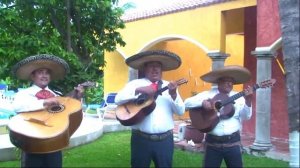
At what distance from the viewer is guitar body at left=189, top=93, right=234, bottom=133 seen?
455 centimetres

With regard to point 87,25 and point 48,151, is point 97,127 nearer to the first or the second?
point 87,25

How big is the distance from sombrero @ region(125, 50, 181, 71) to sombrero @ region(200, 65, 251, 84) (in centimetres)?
39

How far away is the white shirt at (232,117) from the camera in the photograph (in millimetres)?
4613

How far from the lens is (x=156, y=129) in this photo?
4422mm

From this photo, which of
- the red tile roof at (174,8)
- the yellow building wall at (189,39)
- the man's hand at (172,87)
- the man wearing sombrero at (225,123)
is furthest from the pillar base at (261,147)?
the man's hand at (172,87)

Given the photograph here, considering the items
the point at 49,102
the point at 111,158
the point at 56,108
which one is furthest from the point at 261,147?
the point at 49,102

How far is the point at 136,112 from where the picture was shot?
4.34 metres

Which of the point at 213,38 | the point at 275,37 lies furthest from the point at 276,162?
the point at 213,38

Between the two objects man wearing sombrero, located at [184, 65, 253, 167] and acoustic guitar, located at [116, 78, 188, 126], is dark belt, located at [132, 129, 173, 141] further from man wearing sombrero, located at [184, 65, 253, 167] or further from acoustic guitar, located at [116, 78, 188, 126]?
man wearing sombrero, located at [184, 65, 253, 167]

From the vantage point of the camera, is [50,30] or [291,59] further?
[50,30]

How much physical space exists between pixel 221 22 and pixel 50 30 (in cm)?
486

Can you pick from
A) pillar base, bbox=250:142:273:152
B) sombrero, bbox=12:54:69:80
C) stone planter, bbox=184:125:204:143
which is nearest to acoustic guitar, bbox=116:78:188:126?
sombrero, bbox=12:54:69:80

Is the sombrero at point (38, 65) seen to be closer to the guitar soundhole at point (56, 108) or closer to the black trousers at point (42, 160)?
the guitar soundhole at point (56, 108)

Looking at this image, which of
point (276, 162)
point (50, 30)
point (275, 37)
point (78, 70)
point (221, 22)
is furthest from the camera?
point (221, 22)
